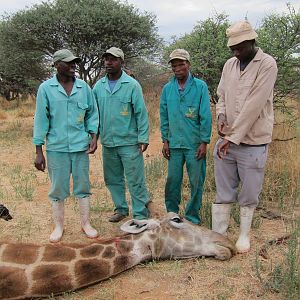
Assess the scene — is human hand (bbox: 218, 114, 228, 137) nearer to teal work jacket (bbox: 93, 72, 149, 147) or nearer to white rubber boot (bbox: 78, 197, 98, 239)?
teal work jacket (bbox: 93, 72, 149, 147)

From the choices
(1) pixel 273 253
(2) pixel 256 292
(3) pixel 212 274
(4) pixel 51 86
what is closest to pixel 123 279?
(3) pixel 212 274

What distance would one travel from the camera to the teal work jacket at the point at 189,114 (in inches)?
166

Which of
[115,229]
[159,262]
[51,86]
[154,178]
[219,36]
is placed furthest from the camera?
[219,36]

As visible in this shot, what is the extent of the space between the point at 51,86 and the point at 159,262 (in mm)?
1882

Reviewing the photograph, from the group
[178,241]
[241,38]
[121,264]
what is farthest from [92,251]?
[241,38]

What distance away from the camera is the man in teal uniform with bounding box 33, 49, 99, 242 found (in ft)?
13.2

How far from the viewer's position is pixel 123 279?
11.6 feet

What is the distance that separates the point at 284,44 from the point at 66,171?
4348 millimetres

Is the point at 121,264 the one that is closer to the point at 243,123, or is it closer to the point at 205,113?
the point at 243,123

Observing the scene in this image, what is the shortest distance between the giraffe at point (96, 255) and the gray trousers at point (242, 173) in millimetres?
393

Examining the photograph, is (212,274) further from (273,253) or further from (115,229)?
(115,229)

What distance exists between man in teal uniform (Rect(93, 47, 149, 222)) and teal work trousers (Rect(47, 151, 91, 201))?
0.39 meters

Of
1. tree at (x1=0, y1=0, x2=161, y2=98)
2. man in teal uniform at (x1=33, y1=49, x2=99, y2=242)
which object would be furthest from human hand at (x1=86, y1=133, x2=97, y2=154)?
tree at (x1=0, y1=0, x2=161, y2=98)

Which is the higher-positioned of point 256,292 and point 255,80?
point 255,80
